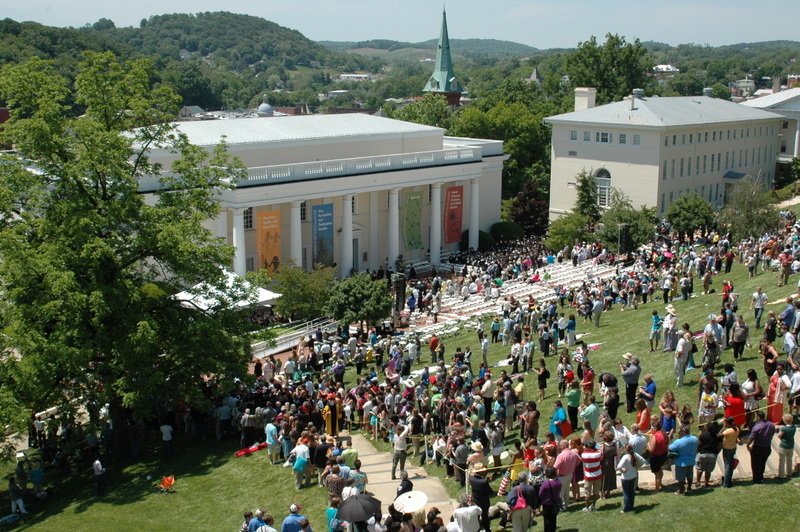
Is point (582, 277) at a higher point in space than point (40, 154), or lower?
lower

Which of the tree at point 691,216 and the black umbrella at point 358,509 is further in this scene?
the tree at point 691,216

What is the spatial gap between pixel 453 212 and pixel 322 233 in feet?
38.9

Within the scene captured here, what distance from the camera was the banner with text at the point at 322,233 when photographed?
5400 centimetres

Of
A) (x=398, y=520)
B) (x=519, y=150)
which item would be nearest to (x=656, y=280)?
(x=398, y=520)

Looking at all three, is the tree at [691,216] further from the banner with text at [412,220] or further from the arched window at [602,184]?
the banner with text at [412,220]

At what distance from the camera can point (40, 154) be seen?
2753 cm

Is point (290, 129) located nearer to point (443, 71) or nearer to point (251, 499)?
point (251, 499)

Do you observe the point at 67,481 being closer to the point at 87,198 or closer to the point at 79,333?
the point at 79,333

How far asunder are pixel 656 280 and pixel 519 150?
41.3m

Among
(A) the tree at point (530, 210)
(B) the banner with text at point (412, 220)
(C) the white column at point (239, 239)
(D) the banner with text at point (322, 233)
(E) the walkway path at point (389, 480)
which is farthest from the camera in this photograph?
(A) the tree at point (530, 210)

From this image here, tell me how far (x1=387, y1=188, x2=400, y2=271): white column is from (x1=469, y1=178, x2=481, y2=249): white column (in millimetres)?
6421

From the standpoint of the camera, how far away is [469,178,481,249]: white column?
6325 centimetres

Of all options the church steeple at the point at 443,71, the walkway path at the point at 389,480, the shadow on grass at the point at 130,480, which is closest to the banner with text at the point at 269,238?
the shadow on grass at the point at 130,480

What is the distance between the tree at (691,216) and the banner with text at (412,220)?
15952 mm
